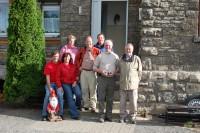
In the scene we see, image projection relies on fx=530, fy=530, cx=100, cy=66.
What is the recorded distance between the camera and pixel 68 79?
1160 centimetres

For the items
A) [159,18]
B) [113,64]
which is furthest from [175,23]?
[113,64]

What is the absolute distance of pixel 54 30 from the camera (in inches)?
591

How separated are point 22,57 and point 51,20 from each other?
289 centimetres

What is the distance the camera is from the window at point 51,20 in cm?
1492

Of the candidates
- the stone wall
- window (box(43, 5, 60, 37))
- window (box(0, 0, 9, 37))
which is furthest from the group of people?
window (box(0, 0, 9, 37))

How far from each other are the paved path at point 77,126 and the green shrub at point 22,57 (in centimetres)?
78

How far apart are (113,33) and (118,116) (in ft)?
14.6

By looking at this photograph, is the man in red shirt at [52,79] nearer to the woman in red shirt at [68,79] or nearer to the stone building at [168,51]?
the woman in red shirt at [68,79]

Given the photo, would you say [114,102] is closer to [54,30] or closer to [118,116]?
[118,116]

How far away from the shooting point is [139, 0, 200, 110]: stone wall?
38.8 feet

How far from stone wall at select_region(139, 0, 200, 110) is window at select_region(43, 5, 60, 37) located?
11.7 feet

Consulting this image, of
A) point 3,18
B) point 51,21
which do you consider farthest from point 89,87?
point 3,18

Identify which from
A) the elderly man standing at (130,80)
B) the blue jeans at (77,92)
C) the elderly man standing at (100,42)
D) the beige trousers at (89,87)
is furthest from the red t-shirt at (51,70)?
the elderly man standing at (130,80)

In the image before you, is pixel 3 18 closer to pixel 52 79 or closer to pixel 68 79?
pixel 52 79
